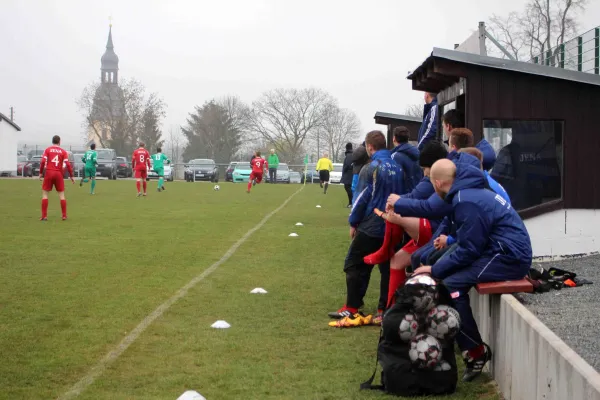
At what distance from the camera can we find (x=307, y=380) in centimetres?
634

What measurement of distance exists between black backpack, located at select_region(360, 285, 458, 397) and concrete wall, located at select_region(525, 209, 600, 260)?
24.3 feet

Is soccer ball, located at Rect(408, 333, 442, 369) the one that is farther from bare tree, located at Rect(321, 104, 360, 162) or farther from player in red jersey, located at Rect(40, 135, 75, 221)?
bare tree, located at Rect(321, 104, 360, 162)

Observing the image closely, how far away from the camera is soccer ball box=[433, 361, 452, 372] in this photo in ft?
19.6

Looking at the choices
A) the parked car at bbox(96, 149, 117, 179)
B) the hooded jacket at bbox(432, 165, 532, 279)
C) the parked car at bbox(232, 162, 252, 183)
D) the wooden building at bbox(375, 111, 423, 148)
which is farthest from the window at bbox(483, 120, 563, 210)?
the parked car at bbox(96, 149, 117, 179)

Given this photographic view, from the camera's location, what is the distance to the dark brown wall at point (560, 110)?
41.6ft

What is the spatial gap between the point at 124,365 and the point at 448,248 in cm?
279

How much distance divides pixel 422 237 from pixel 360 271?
0.97 metres

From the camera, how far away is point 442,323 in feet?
19.8

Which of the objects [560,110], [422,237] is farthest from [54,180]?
[422,237]

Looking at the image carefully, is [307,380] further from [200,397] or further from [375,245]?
[375,245]

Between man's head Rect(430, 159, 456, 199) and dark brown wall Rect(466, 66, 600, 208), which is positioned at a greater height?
dark brown wall Rect(466, 66, 600, 208)

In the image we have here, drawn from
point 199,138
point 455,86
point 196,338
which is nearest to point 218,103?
point 199,138

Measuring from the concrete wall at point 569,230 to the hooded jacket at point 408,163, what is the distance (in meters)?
4.53

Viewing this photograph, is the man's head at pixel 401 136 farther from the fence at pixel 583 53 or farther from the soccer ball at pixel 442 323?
the fence at pixel 583 53
